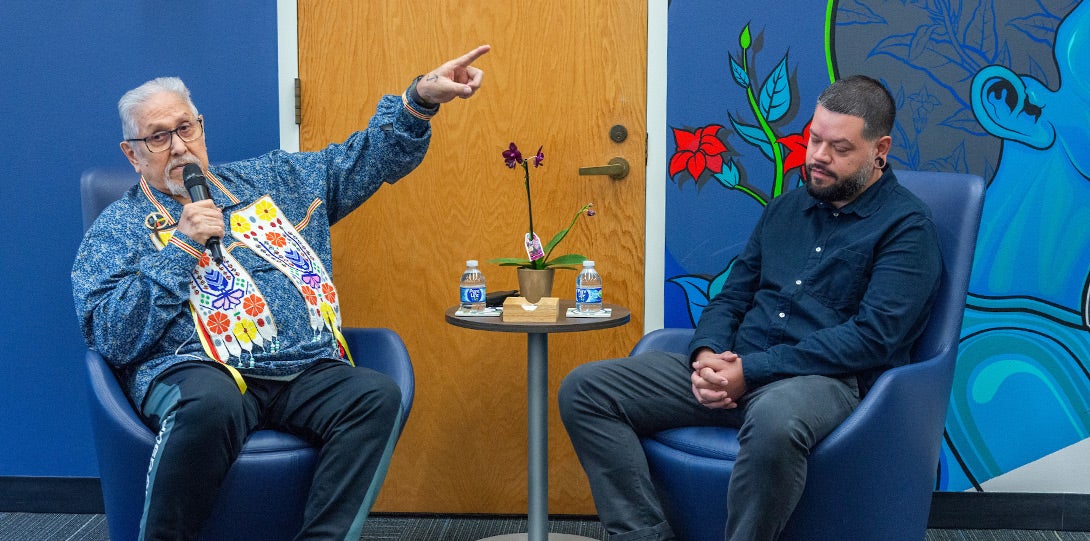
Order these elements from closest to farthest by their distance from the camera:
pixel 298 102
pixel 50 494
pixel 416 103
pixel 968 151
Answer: pixel 416 103 → pixel 968 151 → pixel 298 102 → pixel 50 494

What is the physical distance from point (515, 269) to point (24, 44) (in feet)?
5.01

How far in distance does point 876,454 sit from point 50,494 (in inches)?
91.5

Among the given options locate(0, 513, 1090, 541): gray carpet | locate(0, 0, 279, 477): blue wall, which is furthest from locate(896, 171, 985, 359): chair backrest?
locate(0, 0, 279, 477): blue wall

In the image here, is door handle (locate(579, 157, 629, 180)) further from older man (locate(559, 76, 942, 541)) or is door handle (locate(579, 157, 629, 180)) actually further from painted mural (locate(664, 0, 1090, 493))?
older man (locate(559, 76, 942, 541))

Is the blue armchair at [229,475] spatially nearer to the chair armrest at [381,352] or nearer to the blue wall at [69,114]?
the chair armrest at [381,352]

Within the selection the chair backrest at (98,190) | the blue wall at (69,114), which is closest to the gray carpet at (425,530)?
the blue wall at (69,114)

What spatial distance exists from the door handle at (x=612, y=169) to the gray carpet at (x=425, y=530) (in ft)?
3.27

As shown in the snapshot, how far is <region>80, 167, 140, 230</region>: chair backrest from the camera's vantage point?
2334mm

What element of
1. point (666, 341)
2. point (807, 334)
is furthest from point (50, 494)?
point (807, 334)

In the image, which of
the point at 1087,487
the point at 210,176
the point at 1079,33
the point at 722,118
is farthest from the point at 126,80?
the point at 1087,487

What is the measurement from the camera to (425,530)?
274cm

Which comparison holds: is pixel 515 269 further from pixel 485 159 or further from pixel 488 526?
pixel 488 526

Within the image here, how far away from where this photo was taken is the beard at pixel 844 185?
211cm

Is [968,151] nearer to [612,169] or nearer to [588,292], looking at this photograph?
[612,169]
